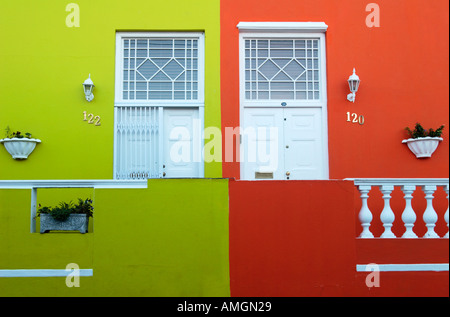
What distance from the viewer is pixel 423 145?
7.78m

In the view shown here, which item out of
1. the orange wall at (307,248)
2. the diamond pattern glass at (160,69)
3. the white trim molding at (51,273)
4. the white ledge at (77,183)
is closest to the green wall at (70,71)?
the diamond pattern glass at (160,69)

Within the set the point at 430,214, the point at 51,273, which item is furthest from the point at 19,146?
the point at 430,214

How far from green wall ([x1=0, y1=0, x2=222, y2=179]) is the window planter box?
2.00m

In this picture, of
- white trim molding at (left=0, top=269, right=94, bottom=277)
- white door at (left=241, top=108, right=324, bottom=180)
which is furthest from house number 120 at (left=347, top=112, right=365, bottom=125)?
white trim molding at (left=0, top=269, right=94, bottom=277)

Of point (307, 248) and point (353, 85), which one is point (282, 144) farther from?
point (307, 248)

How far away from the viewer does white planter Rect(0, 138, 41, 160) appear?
299 inches

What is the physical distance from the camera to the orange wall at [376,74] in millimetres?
7879

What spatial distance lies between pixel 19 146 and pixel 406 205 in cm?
563

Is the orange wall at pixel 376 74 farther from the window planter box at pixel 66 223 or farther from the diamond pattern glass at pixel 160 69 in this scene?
the window planter box at pixel 66 223

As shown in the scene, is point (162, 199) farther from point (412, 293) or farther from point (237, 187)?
point (412, 293)

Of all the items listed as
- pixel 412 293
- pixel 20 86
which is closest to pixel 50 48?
pixel 20 86

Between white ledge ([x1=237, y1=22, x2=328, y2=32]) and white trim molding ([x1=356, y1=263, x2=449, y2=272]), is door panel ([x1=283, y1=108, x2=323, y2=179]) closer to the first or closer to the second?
white ledge ([x1=237, y1=22, x2=328, y2=32])

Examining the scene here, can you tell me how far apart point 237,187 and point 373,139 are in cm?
322

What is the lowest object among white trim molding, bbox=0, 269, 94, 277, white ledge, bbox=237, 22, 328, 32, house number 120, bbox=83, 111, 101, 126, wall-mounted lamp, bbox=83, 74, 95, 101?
white trim molding, bbox=0, 269, 94, 277
